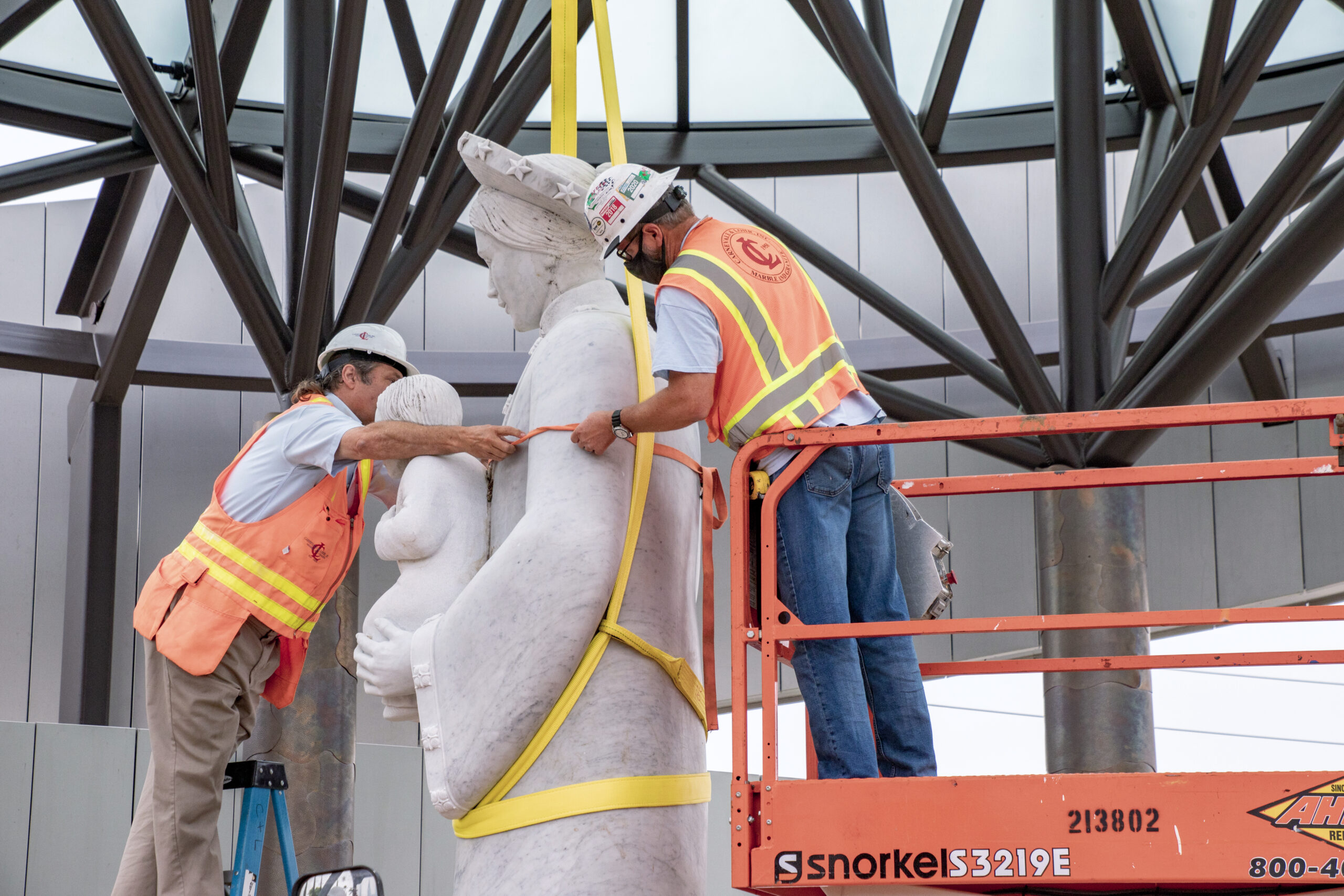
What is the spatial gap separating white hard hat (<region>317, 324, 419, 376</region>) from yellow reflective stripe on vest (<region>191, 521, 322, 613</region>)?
3.38 feet

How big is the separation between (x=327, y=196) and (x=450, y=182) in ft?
3.21

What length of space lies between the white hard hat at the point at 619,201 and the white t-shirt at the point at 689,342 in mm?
216

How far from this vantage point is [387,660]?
4.14m

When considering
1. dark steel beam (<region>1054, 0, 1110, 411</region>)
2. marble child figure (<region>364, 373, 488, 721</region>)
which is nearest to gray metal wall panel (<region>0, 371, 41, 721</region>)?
dark steel beam (<region>1054, 0, 1110, 411</region>)

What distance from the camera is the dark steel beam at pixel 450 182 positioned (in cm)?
920

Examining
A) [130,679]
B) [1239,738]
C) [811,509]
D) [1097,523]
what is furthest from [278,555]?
[1239,738]

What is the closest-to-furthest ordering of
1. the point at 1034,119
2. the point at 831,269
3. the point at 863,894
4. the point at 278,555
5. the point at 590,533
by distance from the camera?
1. the point at 863,894
2. the point at 590,533
3. the point at 278,555
4. the point at 831,269
5. the point at 1034,119

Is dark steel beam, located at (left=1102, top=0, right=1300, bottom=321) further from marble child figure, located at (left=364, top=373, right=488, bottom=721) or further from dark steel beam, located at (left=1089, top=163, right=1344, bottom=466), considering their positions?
marble child figure, located at (left=364, top=373, right=488, bottom=721)

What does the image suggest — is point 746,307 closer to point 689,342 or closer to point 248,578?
point 689,342

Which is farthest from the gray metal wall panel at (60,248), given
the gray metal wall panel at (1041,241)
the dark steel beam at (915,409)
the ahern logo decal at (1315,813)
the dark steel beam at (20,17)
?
the ahern logo decal at (1315,813)

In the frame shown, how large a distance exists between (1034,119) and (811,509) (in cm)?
942

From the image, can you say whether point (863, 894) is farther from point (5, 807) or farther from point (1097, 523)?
point (5, 807)

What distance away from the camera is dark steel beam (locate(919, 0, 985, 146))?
35.4 feet

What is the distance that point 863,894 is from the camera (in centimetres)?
380
